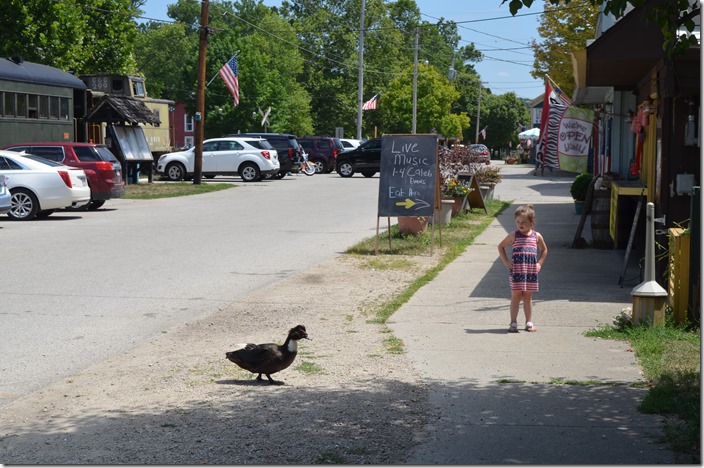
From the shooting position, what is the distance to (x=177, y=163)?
128 feet

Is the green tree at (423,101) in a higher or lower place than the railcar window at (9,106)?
higher

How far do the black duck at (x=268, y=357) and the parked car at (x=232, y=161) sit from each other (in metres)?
31.6

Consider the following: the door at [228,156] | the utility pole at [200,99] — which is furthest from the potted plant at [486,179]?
the door at [228,156]

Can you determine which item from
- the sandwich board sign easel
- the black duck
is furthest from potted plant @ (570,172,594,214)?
the black duck

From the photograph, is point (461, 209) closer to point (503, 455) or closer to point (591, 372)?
point (591, 372)

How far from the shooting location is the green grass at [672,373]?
570cm

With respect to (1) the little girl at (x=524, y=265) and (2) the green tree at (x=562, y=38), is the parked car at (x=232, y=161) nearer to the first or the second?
(2) the green tree at (x=562, y=38)

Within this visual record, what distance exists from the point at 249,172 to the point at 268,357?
32.2m

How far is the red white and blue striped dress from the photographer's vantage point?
9469 millimetres

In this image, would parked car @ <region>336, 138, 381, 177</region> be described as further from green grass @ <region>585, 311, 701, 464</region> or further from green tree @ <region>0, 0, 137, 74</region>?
green grass @ <region>585, 311, 701, 464</region>

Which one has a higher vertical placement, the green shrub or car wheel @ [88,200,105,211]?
the green shrub

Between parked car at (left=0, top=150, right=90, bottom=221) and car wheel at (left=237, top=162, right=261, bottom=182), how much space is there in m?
17.4

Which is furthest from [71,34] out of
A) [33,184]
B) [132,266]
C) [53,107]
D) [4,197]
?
[132,266]

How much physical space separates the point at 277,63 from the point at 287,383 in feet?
290
